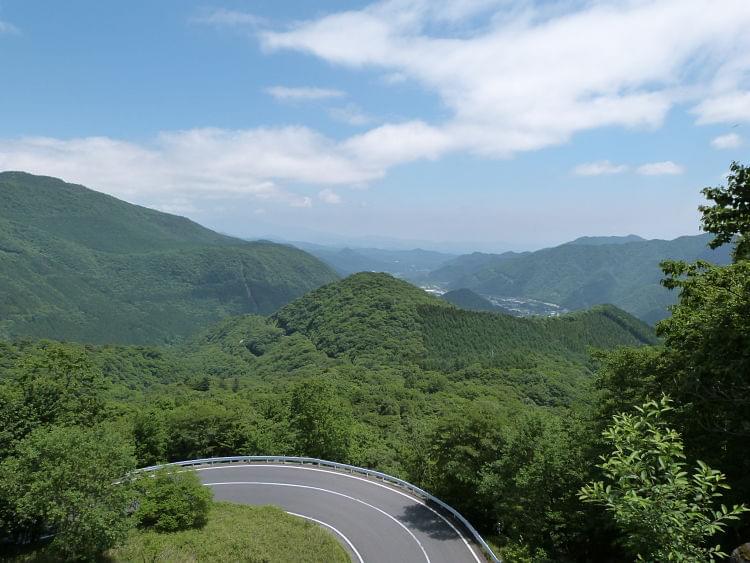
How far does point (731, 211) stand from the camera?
15508 millimetres

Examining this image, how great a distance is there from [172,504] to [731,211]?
92.2 ft

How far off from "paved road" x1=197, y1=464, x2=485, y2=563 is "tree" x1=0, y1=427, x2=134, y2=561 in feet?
33.5

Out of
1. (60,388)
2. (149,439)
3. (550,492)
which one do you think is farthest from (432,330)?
(550,492)

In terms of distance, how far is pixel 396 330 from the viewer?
508 feet

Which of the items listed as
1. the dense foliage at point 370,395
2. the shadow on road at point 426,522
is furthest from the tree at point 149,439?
the shadow on road at point 426,522

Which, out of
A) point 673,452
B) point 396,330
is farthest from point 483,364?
point 673,452

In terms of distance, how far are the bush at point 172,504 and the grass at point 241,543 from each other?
544 mm

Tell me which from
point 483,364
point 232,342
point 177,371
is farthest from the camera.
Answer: point 232,342

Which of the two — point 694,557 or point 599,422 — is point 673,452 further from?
point 599,422

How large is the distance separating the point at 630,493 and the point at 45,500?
2101cm

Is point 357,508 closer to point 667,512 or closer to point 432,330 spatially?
point 667,512

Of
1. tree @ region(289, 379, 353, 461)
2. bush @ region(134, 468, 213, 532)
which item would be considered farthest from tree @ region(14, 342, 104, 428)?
tree @ region(289, 379, 353, 461)

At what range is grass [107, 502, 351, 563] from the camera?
19500 millimetres

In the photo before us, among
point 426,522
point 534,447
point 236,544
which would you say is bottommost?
point 426,522
